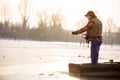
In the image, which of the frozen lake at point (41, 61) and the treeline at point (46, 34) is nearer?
the frozen lake at point (41, 61)

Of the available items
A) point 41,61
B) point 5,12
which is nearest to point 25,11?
point 5,12

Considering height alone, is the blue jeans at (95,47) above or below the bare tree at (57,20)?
below

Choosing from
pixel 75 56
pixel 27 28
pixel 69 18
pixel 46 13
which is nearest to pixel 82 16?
pixel 69 18

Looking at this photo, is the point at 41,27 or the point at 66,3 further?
the point at 41,27

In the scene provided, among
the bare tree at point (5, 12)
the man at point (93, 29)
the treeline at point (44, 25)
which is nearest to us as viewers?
the man at point (93, 29)

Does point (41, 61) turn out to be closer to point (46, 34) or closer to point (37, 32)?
point (46, 34)

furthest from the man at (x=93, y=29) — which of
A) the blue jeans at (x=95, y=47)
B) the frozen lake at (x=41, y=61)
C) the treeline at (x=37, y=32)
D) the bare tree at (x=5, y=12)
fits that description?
the bare tree at (x=5, y=12)

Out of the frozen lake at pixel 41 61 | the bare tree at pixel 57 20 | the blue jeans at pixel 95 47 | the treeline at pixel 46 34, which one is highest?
the bare tree at pixel 57 20

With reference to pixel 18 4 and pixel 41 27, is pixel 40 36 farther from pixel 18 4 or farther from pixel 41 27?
pixel 18 4

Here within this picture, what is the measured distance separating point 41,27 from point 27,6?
0.26 metres

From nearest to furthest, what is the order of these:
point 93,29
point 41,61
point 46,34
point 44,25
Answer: point 93,29, point 44,25, point 46,34, point 41,61

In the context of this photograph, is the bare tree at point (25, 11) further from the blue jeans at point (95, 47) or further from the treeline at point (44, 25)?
the blue jeans at point (95, 47)

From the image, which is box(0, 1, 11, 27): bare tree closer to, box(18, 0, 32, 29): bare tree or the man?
box(18, 0, 32, 29): bare tree

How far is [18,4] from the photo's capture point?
2938 mm
